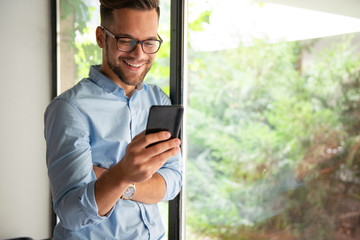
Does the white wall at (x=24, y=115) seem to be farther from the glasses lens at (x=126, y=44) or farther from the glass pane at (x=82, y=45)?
the glasses lens at (x=126, y=44)

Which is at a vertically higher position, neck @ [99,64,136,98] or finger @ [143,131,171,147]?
neck @ [99,64,136,98]

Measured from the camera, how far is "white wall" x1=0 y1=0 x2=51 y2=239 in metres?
3.21

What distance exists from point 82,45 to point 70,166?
1788mm

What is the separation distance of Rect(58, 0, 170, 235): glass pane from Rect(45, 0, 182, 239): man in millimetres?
474

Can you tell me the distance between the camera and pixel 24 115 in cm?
331

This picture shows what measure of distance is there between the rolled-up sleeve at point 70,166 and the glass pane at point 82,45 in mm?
786

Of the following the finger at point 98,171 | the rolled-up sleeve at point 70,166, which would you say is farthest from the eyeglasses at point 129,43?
the finger at point 98,171

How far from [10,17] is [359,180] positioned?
2787mm

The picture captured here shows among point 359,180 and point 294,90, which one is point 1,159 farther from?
point 359,180

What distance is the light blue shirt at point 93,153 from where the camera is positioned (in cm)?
136

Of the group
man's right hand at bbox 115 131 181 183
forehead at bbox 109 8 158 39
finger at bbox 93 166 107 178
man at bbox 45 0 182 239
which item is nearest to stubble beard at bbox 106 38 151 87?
man at bbox 45 0 182 239

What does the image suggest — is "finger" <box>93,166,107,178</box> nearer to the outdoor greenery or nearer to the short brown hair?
the short brown hair

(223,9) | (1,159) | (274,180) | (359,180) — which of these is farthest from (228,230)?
(1,159)

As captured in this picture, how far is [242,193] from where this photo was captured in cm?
196
